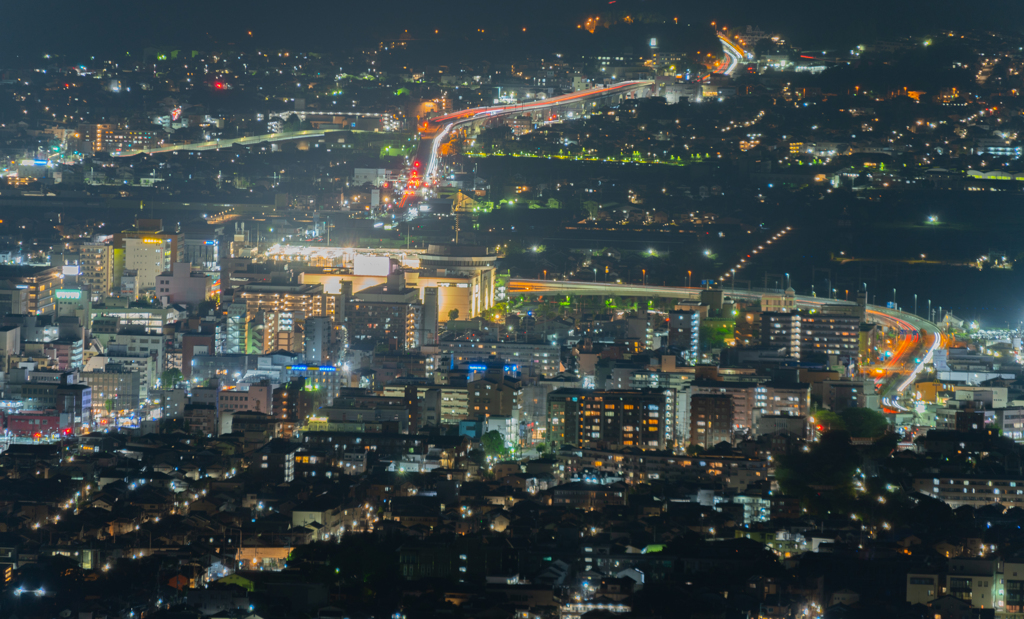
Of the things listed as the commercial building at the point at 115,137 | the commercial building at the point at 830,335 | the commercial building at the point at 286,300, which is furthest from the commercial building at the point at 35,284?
the commercial building at the point at 115,137

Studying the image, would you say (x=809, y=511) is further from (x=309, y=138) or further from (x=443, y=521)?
(x=309, y=138)

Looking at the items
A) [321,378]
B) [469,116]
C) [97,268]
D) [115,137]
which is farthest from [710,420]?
[115,137]

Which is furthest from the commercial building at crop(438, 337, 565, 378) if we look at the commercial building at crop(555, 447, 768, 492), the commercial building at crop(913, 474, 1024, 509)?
the commercial building at crop(913, 474, 1024, 509)

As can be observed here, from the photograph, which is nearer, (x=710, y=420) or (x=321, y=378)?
(x=710, y=420)

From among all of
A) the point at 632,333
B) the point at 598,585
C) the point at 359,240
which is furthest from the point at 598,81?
the point at 598,585

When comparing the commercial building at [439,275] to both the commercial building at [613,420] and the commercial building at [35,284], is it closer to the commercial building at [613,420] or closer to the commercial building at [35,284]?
the commercial building at [35,284]

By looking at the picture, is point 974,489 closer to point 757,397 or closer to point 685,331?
point 757,397

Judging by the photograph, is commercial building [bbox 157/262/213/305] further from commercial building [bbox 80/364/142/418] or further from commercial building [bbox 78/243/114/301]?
commercial building [bbox 80/364/142/418]
